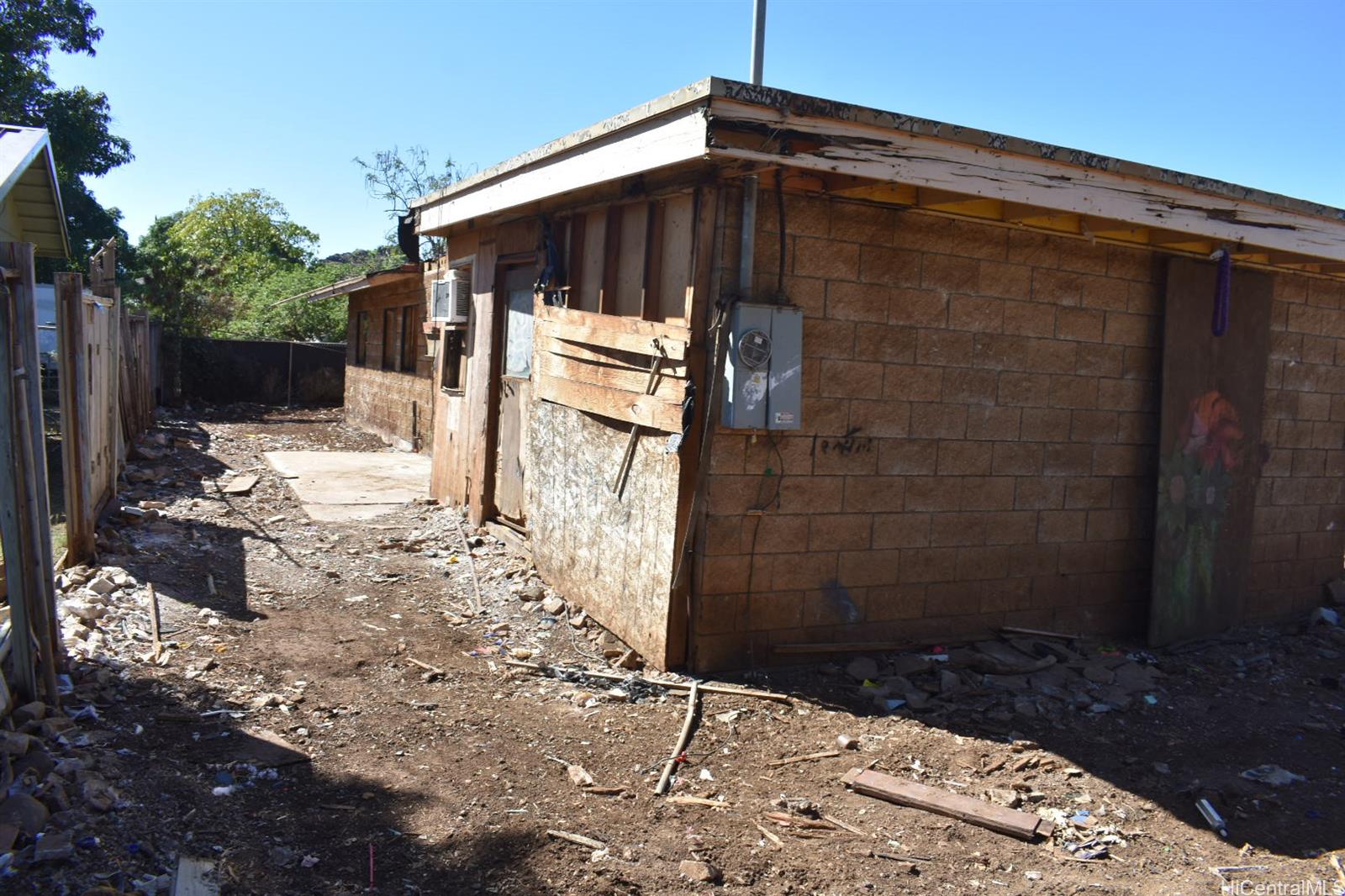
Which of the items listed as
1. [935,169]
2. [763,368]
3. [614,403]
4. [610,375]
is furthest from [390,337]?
[935,169]

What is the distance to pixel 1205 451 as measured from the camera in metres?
6.86

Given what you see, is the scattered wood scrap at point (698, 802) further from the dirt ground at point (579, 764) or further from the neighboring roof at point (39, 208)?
the neighboring roof at point (39, 208)

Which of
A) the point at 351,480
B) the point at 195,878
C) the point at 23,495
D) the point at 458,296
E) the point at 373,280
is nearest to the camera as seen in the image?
the point at 195,878

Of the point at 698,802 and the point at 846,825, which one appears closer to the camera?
the point at 846,825

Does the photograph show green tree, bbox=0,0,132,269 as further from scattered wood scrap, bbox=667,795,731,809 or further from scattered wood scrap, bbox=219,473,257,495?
scattered wood scrap, bbox=667,795,731,809

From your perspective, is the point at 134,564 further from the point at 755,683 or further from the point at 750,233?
the point at 750,233

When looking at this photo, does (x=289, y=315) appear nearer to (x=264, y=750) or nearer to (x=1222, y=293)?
(x=264, y=750)

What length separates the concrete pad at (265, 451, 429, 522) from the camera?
948cm

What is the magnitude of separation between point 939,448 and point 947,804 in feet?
7.65

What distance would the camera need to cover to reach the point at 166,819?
140 inches

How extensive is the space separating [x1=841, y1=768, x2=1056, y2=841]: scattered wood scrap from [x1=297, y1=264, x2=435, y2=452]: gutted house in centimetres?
951

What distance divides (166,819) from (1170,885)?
3813mm

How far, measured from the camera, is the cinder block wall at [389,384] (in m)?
14.1

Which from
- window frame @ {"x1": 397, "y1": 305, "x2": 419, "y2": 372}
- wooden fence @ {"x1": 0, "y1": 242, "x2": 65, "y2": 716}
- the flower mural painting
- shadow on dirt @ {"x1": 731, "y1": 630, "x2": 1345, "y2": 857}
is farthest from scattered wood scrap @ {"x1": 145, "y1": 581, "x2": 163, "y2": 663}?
window frame @ {"x1": 397, "y1": 305, "x2": 419, "y2": 372}
